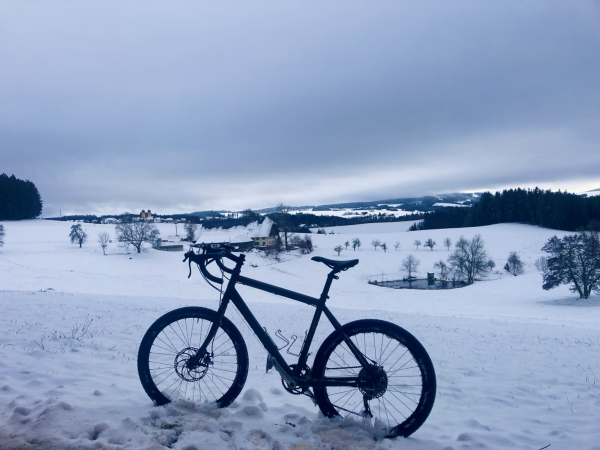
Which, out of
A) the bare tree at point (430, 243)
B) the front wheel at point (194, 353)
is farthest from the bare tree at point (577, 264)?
the front wheel at point (194, 353)

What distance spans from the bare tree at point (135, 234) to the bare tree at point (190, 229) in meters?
9.23

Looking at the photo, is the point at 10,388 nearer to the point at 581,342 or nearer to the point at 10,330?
the point at 10,330

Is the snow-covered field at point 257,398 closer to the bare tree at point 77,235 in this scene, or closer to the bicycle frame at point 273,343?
the bicycle frame at point 273,343

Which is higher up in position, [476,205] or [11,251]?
[476,205]

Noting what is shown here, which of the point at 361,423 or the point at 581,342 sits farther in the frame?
the point at 581,342

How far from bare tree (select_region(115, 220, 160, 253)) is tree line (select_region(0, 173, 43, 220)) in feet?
51.5

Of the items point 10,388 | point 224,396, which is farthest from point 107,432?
point 10,388

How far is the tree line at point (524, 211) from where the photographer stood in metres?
67.7

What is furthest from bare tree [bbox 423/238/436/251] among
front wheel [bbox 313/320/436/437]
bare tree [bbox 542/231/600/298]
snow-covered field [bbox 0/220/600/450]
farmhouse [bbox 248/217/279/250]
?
front wheel [bbox 313/320/436/437]

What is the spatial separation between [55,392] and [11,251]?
59.1 m

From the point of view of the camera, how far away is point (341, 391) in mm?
3375

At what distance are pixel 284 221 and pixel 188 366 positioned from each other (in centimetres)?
6371

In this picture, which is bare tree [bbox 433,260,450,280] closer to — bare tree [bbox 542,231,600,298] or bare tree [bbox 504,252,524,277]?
bare tree [bbox 504,252,524,277]

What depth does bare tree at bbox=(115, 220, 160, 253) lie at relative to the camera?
59.0 m
